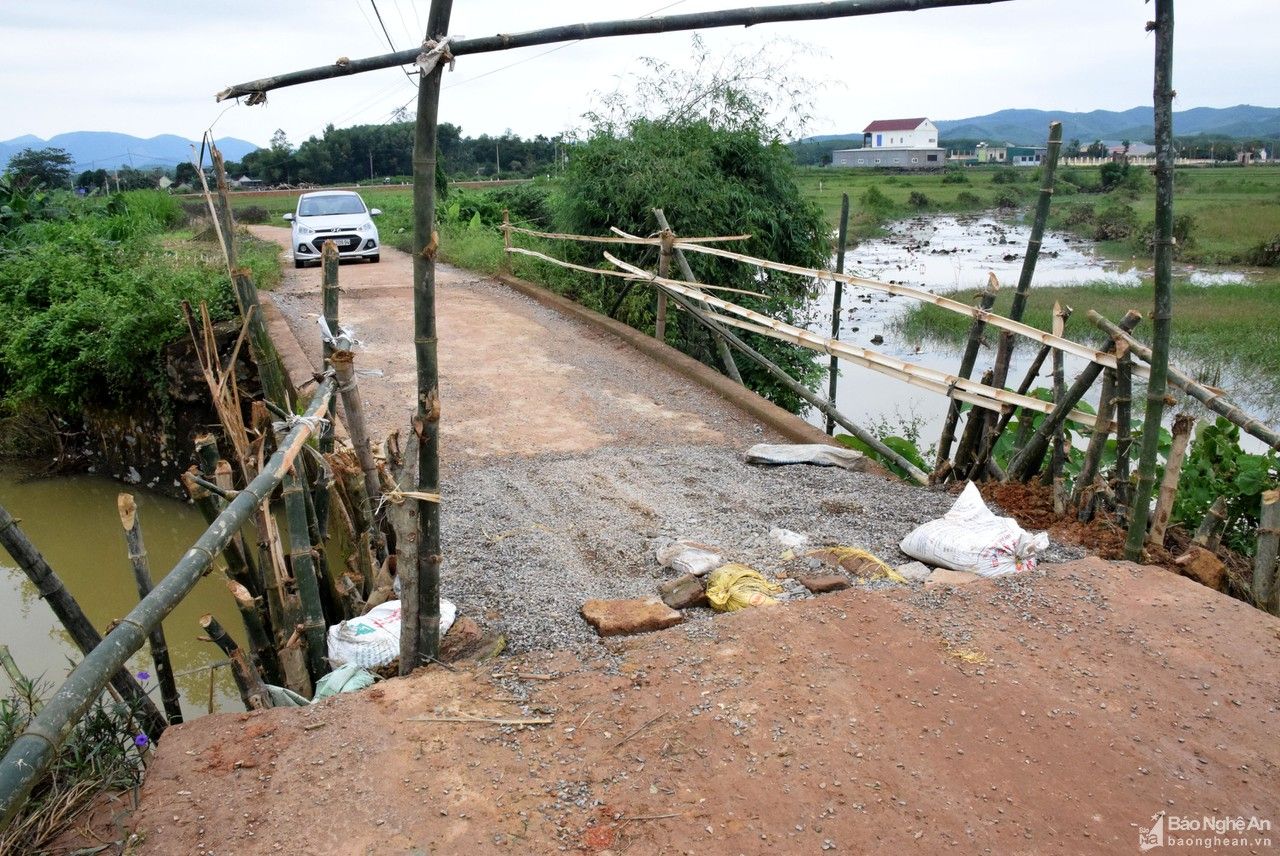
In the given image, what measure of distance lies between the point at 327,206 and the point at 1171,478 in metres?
13.5

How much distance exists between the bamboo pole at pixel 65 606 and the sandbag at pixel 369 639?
65 centimetres

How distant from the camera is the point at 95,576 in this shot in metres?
7.57

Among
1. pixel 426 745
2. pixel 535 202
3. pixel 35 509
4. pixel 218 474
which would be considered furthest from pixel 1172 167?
pixel 535 202

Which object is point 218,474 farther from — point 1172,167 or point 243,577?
point 1172,167

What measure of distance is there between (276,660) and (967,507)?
123 inches

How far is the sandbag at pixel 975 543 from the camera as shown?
4246 mm

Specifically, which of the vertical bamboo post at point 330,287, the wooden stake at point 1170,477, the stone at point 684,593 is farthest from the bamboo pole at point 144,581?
the wooden stake at point 1170,477

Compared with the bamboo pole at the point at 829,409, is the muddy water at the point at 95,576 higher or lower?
lower

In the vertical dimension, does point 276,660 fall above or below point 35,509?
above

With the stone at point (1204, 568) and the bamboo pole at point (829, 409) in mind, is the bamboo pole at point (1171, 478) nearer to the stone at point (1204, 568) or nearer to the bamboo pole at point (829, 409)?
the stone at point (1204, 568)

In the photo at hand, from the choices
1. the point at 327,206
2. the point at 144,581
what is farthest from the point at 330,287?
the point at 327,206

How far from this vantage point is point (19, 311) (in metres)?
10.3

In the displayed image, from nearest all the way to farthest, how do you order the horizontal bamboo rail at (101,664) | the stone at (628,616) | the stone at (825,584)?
the horizontal bamboo rail at (101,664) < the stone at (628,616) < the stone at (825,584)

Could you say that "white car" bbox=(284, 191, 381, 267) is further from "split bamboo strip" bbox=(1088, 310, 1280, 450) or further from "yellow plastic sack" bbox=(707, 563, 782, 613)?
"split bamboo strip" bbox=(1088, 310, 1280, 450)
